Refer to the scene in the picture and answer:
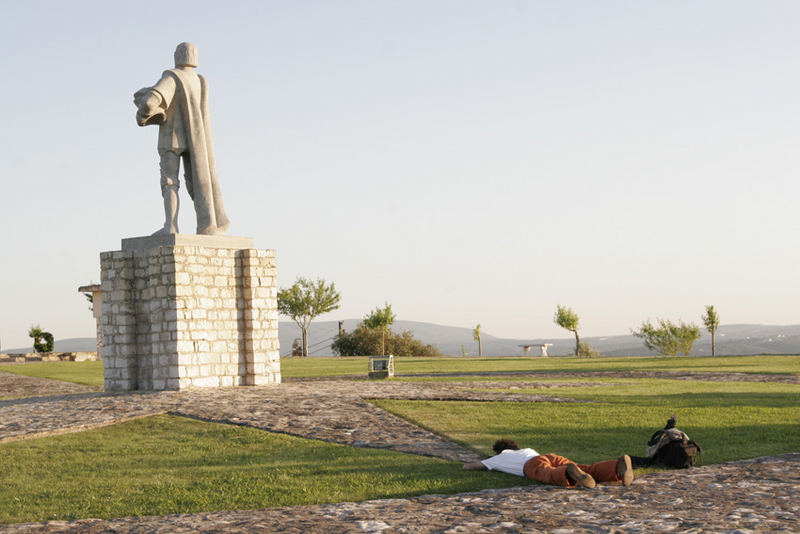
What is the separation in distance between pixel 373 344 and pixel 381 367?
85.1 ft

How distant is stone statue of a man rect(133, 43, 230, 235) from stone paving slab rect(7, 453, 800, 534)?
35.9ft

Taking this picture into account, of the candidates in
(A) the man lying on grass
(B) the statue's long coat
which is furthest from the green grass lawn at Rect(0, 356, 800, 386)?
(A) the man lying on grass

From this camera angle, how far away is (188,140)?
59.6 ft

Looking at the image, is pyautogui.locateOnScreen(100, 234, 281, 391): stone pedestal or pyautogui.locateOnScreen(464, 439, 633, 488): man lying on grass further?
pyautogui.locateOnScreen(100, 234, 281, 391): stone pedestal

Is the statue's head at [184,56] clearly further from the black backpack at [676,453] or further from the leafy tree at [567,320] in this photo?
the leafy tree at [567,320]

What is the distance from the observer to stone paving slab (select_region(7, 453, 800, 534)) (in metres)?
6.82

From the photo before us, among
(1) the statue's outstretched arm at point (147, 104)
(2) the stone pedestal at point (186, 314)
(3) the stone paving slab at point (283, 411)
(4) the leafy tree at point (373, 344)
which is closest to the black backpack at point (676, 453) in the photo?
(3) the stone paving slab at point (283, 411)

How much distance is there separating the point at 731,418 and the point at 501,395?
14.1ft

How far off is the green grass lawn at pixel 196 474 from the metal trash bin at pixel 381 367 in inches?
392

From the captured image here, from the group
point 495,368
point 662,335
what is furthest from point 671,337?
point 495,368

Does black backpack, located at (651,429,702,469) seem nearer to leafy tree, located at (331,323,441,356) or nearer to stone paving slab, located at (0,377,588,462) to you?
stone paving slab, located at (0,377,588,462)

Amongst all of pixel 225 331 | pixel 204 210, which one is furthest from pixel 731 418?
pixel 204 210

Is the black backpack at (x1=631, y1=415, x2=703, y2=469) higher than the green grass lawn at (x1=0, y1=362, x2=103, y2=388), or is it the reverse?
the green grass lawn at (x1=0, y1=362, x2=103, y2=388)

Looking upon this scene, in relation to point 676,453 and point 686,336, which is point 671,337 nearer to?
point 686,336
